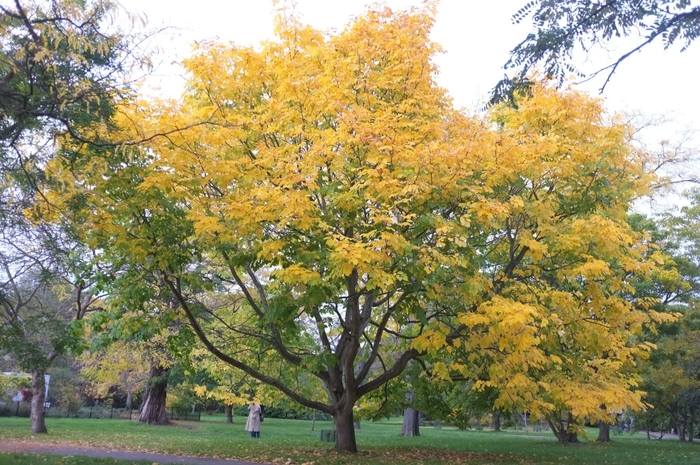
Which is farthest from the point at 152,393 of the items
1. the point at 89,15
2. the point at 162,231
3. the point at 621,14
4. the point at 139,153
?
the point at 621,14

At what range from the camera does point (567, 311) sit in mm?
10391

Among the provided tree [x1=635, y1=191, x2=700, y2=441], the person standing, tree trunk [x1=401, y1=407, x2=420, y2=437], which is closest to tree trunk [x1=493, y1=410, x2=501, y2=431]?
tree trunk [x1=401, y1=407, x2=420, y2=437]

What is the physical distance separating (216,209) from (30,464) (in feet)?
14.8

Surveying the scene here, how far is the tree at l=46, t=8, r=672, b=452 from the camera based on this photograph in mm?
8961

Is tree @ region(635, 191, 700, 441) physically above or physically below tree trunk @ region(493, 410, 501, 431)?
above

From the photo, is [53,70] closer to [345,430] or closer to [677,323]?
[345,430]

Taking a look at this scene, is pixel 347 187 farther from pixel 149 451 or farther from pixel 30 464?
pixel 149 451

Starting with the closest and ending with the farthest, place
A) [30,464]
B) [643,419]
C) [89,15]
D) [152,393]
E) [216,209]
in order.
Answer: [89,15] < [30,464] < [216,209] < [643,419] < [152,393]

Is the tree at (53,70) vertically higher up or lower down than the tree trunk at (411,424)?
higher up

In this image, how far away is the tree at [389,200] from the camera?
8.96 meters

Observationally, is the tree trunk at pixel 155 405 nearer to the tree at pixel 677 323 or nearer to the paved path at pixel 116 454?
the paved path at pixel 116 454

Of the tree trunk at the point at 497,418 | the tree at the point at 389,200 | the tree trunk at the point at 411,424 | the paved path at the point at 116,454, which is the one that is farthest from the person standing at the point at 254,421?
the tree at the point at 389,200

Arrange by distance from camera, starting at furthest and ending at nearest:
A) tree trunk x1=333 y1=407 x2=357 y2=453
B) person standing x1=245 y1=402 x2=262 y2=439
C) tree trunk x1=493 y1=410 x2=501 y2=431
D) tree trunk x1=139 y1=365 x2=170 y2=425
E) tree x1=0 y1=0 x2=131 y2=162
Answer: tree trunk x1=139 y1=365 x2=170 y2=425 → person standing x1=245 y1=402 x2=262 y2=439 → tree trunk x1=493 y1=410 x2=501 y2=431 → tree trunk x1=333 y1=407 x2=357 y2=453 → tree x1=0 y1=0 x2=131 y2=162

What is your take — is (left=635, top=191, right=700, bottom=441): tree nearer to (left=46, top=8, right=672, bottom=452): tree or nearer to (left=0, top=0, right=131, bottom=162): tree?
(left=46, top=8, right=672, bottom=452): tree
